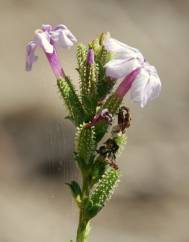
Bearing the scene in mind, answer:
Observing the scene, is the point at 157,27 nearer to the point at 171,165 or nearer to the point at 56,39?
the point at 171,165

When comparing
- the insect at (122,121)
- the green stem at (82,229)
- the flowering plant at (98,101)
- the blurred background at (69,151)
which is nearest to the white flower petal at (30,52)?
the flowering plant at (98,101)

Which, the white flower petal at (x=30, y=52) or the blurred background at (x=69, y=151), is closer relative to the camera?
the white flower petal at (x=30, y=52)

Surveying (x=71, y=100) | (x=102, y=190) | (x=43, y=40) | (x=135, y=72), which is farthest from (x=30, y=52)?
(x=102, y=190)

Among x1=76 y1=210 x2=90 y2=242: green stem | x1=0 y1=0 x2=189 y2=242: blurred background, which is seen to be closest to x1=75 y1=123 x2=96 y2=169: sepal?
x1=76 y1=210 x2=90 y2=242: green stem

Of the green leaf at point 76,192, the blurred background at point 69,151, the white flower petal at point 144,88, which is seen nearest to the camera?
the white flower petal at point 144,88

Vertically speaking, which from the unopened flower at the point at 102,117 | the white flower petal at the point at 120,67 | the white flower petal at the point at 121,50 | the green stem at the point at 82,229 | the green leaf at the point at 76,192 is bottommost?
the green stem at the point at 82,229

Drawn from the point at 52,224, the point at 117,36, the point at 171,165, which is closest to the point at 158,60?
the point at 117,36

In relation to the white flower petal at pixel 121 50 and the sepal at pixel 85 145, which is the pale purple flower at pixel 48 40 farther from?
the sepal at pixel 85 145
